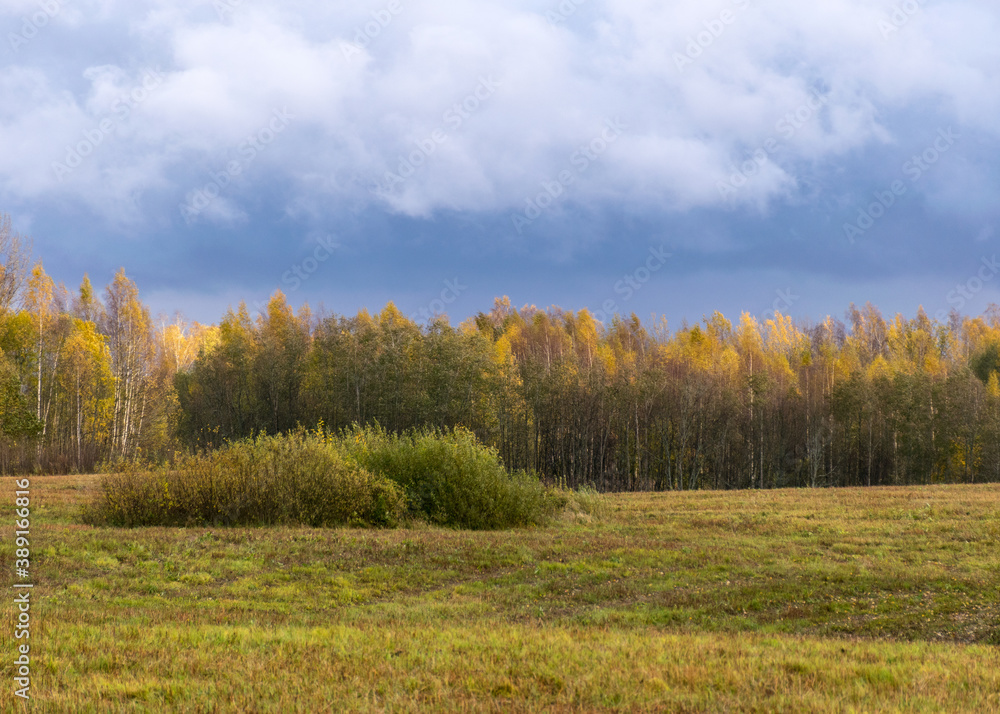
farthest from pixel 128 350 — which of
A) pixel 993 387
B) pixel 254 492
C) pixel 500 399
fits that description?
pixel 993 387

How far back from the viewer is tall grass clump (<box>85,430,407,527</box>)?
2122cm

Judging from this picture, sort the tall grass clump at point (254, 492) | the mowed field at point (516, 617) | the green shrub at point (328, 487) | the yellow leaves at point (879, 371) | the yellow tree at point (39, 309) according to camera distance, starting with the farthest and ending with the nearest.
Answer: the yellow leaves at point (879, 371)
the yellow tree at point (39, 309)
the green shrub at point (328, 487)
the tall grass clump at point (254, 492)
the mowed field at point (516, 617)

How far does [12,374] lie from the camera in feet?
137

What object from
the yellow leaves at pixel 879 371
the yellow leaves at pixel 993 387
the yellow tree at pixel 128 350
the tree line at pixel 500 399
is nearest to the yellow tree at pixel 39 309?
the tree line at pixel 500 399

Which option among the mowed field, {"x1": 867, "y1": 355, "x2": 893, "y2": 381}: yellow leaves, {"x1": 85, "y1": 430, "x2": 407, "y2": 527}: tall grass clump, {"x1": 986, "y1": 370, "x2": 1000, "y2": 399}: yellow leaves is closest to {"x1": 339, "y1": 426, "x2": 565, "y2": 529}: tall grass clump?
{"x1": 85, "y1": 430, "x2": 407, "y2": 527}: tall grass clump

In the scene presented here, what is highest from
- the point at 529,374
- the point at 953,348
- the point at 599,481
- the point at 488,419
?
the point at 953,348

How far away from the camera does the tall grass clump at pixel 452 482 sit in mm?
24391

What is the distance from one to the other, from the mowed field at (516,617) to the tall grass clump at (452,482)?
1.61m

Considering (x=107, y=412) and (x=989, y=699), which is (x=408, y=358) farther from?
(x=989, y=699)

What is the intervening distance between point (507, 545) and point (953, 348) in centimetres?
9056

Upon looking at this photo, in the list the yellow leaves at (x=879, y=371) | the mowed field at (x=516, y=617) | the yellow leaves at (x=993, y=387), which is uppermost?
the yellow leaves at (x=879, y=371)

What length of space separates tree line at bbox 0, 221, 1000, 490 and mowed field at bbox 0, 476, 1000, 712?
1091 inches

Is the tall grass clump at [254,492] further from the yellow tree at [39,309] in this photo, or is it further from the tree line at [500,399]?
the yellow tree at [39,309]

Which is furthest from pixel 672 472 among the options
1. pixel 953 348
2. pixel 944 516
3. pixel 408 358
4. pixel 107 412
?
pixel 953 348
